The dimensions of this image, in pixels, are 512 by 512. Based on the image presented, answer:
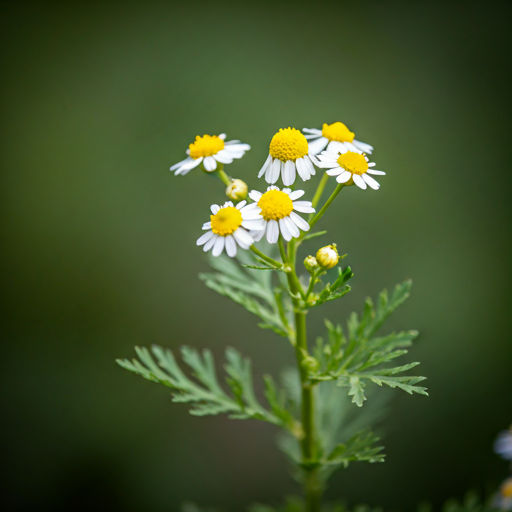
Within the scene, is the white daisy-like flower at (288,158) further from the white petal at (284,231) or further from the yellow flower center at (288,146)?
the white petal at (284,231)

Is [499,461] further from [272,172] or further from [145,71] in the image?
[145,71]

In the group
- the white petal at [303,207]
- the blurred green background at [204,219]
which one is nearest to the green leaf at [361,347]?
the white petal at [303,207]

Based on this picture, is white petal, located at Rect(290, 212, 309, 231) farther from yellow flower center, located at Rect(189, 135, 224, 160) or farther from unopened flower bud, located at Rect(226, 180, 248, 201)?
yellow flower center, located at Rect(189, 135, 224, 160)

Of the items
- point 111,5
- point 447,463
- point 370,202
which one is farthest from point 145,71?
point 447,463

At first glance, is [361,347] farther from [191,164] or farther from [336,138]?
[191,164]

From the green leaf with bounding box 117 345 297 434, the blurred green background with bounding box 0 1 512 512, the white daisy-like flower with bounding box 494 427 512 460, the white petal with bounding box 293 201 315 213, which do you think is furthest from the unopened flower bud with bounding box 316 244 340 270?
the blurred green background with bounding box 0 1 512 512
